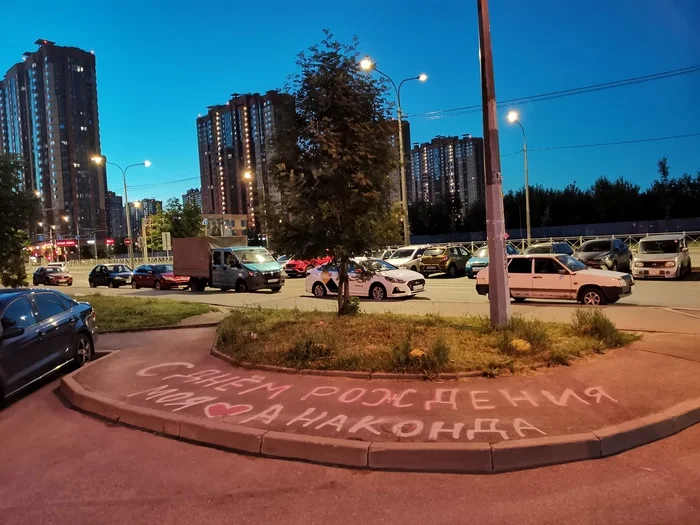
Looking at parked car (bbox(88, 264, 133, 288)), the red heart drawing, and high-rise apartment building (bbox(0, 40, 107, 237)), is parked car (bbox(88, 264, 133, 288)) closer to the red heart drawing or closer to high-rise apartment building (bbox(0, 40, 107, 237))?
the red heart drawing

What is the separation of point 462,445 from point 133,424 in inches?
144

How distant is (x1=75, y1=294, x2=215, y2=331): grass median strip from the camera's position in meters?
13.3

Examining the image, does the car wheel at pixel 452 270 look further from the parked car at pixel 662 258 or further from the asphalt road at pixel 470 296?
the parked car at pixel 662 258

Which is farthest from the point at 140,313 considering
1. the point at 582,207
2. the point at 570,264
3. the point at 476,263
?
the point at 582,207

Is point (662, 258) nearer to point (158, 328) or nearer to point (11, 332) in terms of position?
point (158, 328)

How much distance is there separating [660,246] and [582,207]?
185 feet

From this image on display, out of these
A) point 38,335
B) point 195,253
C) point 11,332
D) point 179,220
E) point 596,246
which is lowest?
point 38,335

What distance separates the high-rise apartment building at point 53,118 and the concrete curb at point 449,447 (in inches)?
4109

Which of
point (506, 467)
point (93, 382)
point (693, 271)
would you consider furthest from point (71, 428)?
point (693, 271)

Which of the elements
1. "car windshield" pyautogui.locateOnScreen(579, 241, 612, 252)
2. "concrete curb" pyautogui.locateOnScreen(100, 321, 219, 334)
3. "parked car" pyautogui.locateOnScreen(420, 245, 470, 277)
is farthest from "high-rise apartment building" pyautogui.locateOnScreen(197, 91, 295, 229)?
"concrete curb" pyautogui.locateOnScreen(100, 321, 219, 334)

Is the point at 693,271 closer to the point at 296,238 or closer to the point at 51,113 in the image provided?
the point at 296,238

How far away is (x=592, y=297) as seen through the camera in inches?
545

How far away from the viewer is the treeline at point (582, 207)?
6700cm

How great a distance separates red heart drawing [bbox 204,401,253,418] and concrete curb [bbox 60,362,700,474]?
0.31 metres
